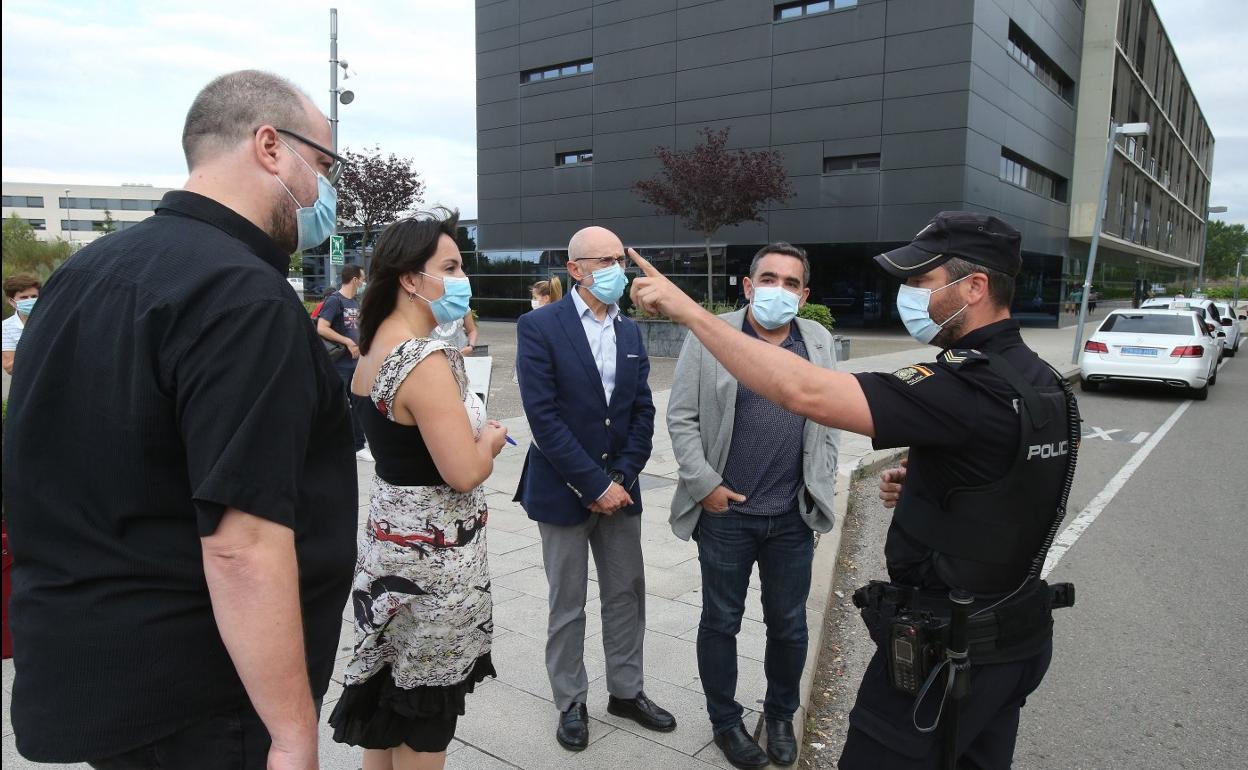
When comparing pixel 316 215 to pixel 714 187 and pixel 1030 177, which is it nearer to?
pixel 714 187

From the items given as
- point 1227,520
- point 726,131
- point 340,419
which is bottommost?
point 1227,520

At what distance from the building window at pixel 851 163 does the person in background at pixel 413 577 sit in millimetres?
26322

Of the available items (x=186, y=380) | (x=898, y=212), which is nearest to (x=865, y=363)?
(x=898, y=212)

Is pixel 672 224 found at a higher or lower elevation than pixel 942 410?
higher

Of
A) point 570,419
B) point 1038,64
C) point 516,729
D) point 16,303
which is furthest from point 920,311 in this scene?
point 1038,64

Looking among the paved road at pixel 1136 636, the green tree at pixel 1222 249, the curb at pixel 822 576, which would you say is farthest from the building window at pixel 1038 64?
the green tree at pixel 1222 249

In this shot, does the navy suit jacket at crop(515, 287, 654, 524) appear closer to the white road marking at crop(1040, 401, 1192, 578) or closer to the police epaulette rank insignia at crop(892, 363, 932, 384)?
the police epaulette rank insignia at crop(892, 363, 932, 384)

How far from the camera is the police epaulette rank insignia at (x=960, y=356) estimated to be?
2.00 metres

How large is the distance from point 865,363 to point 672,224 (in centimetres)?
A: 1305

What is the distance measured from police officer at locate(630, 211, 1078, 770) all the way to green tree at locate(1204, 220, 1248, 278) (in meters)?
117

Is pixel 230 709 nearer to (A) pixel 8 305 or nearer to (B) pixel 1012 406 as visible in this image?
(B) pixel 1012 406

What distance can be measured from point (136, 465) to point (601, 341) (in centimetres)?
220

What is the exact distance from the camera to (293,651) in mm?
1415

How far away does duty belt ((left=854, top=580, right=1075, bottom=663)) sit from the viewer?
2059 mm
